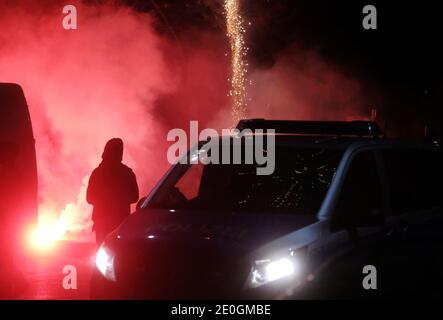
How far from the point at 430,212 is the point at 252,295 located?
2.23 metres

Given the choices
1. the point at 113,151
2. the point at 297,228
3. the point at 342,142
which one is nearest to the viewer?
the point at 297,228

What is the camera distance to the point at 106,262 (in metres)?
7.86

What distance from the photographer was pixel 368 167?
8.57 m

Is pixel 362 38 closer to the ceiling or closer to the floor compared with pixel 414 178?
closer to the ceiling

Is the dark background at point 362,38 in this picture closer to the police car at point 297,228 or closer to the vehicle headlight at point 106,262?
the police car at point 297,228

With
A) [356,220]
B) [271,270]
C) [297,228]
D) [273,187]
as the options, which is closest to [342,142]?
[273,187]

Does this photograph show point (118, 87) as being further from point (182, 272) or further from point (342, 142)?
point (182, 272)

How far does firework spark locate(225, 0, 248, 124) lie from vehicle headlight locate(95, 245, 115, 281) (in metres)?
30.5

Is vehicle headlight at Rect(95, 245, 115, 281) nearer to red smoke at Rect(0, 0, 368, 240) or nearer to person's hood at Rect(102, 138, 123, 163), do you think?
person's hood at Rect(102, 138, 123, 163)

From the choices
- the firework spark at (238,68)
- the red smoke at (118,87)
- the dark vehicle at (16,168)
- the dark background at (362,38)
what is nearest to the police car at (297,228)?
A: the dark vehicle at (16,168)

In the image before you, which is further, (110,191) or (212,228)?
(110,191)

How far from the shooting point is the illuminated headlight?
289 inches

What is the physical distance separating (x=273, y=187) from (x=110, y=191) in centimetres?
340

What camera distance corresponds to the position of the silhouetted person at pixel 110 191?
38.0ft
